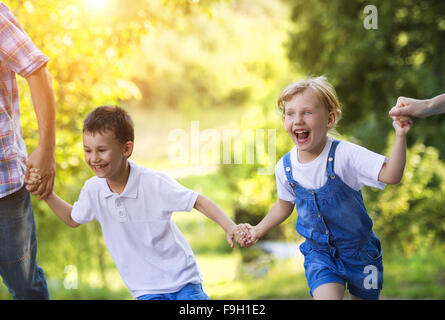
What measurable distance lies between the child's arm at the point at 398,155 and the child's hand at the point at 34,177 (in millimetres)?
1296

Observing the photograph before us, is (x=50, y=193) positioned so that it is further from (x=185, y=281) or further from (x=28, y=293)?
(x=185, y=281)

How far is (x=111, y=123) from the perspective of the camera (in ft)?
6.80

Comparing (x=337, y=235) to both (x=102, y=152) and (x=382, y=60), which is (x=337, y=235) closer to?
(x=102, y=152)

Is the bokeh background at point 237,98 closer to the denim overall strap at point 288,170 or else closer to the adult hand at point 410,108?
the denim overall strap at point 288,170

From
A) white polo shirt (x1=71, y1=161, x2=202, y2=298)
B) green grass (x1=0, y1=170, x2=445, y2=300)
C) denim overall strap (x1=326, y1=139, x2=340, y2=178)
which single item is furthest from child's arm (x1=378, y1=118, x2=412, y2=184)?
green grass (x1=0, y1=170, x2=445, y2=300)

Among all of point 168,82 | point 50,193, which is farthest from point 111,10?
point 168,82

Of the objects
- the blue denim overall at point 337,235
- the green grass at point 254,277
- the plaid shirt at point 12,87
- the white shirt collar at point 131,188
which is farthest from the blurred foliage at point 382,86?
the plaid shirt at point 12,87

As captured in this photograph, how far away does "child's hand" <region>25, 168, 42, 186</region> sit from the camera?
1990 millimetres

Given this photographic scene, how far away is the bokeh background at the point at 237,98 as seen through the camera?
12.9 feet

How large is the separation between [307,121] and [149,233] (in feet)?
2.54

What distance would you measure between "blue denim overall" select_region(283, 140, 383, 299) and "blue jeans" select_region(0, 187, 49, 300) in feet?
3.48

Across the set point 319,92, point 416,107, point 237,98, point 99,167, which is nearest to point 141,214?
point 99,167

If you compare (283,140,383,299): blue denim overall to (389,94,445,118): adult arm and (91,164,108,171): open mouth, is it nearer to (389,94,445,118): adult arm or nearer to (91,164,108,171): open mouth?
(389,94,445,118): adult arm

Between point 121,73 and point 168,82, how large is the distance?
489 cm
